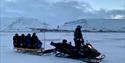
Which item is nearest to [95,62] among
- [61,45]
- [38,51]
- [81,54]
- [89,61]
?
[89,61]

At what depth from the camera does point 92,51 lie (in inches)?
502

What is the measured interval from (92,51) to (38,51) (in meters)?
3.73

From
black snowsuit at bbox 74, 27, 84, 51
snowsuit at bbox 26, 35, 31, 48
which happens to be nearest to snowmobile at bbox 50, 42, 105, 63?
black snowsuit at bbox 74, 27, 84, 51

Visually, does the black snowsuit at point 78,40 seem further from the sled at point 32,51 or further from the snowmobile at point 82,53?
the sled at point 32,51

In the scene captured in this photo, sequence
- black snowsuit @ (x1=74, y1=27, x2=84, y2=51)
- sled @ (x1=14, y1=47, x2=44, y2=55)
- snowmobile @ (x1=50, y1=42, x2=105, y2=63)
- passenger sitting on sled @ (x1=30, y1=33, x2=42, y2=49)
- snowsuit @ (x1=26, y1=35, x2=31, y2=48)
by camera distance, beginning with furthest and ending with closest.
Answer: snowsuit @ (x1=26, y1=35, x2=31, y2=48), passenger sitting on sled @ (x1=30, y1=33, x2=42, y2=49), sled @ (x1=14, y1=47, x2=44, y2=55), black snowsuit @ (x1=74, y1=27, x2=84, y2=51), snowmobile @ (x1=50, y1=42, x2=105, y2=63)

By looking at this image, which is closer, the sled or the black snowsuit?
the black snowsuit

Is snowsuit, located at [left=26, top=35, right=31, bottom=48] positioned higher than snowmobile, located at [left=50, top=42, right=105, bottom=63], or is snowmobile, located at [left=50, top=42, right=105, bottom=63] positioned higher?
snowsuit, located at [left=26, top=35, right=31, bottom=48]

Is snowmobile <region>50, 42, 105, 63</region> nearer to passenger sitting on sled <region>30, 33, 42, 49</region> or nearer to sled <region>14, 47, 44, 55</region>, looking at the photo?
sled <region>14, 47, 44, 55</region>

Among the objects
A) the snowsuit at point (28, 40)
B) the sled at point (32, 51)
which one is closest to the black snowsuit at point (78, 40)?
the sled at point (32, 51)

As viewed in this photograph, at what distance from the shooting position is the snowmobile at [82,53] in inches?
502

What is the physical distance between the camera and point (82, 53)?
522 inches

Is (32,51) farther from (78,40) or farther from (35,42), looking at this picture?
(78,40)

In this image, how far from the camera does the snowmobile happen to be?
12.8m

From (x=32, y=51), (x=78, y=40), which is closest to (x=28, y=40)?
(x=32, y=51)
